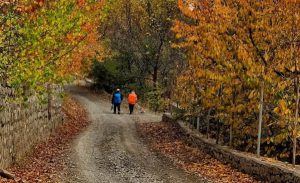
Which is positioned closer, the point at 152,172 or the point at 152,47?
the point at 152,172

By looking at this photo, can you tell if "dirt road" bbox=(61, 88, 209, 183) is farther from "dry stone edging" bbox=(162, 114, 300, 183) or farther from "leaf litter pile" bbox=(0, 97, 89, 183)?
"dry stone edging" bbox=(162, 114, 300, 183)

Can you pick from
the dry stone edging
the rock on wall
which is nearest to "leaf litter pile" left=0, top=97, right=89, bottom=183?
the rock on wall

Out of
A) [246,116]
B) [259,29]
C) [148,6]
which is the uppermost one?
[148,6]

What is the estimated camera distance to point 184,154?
17.0 metres

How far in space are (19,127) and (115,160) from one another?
3334mm

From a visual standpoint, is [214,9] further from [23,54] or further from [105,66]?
A: [105,66]

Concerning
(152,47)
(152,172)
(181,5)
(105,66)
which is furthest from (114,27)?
(152,172)

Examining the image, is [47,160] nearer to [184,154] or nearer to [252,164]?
[184,154]

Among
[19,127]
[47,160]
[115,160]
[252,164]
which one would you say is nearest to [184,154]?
[115,160]

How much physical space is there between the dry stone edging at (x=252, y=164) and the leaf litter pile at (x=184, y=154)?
0.18 metres

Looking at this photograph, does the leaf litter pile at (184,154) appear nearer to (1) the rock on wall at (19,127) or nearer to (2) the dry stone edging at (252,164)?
(2) the dry stone edging at (252,164)

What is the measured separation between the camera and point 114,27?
4506 cm

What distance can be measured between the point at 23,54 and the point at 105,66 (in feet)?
103

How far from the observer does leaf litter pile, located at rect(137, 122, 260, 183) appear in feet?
44.3
